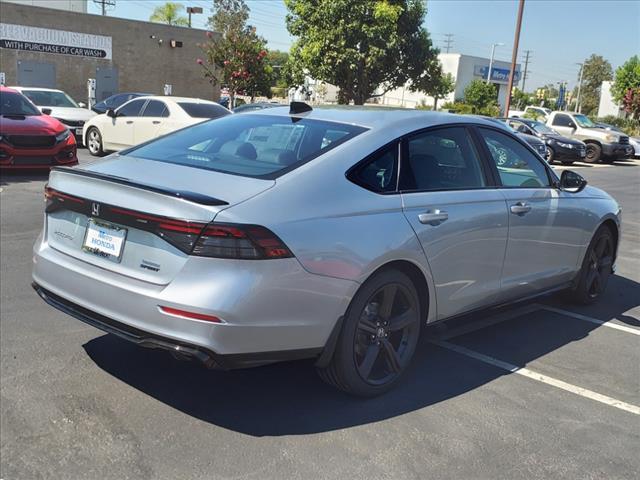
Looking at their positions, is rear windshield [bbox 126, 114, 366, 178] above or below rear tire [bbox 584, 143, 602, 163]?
above

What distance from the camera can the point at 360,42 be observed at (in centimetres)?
2528

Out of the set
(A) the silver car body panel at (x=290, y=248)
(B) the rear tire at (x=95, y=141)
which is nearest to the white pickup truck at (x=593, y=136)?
(B) the rear tire at (x=95, y=141)

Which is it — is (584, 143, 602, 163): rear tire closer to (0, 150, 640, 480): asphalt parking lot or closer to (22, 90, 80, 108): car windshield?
(22, 90, 80, 108): car windshield

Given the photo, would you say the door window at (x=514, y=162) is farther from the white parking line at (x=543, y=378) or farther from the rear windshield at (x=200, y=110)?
the rear windshield at (x=200, y=110)

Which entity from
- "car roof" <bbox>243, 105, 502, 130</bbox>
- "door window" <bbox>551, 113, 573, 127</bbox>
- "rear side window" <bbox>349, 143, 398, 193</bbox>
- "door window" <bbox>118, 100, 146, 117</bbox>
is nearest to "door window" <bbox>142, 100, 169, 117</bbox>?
"door window" <bbox>118, 100, 146, 117</bbox>

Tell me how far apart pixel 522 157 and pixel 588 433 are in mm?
2265

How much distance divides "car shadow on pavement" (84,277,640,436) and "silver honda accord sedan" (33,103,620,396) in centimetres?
17

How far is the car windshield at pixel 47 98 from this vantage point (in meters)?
17.3

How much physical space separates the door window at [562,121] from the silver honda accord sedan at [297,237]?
79.3 ft

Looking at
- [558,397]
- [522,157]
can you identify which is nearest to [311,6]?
[522,157]

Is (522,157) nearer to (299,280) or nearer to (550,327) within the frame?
(550,327)

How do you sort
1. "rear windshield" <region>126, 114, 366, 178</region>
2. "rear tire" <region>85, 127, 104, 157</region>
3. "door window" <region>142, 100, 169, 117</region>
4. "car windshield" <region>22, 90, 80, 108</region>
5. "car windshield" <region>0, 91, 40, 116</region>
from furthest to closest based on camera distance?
"car windshield" <region>22, 90, 80, 108</region> → "rear tire" <region>85, 127, 104, 157</region> → "door window" <region>142, 100, 169, 117</region> → "car windshield" <region>0, 91, 40, 116</region> → "rear windshield" <region>126, 114, 366, 178</region>

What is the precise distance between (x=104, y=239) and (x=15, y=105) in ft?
32.8

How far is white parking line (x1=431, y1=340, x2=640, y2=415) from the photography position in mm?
3881
